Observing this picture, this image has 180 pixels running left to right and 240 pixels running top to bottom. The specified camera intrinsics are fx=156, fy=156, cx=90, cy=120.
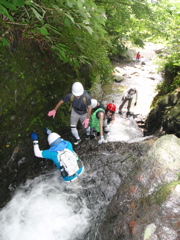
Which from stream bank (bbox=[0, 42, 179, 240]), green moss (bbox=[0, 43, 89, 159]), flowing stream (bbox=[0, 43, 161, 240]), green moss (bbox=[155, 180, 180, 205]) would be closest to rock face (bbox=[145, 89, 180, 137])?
stream bank (bbox=[0, 42, 179, 240])

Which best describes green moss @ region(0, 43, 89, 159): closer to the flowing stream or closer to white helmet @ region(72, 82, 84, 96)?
white helmet @ region(72, 82, 84, 96)

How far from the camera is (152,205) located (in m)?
2.89

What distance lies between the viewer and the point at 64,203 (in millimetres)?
4348

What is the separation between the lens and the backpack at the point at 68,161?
12.8 feet

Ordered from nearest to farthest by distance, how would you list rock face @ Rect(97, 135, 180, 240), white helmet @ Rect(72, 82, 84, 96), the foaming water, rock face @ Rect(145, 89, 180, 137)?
rock face @ Rect(97, 135, 180, 240), the foaming water, white helmet @ Rect(72, 82, 84, 96), rock face @ Rect(145, 89, 180, 137)

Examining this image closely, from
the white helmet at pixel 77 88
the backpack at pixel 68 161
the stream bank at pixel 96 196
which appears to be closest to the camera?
the stream bank at pixel 96 196

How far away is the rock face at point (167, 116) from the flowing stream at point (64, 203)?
2272 millimetres

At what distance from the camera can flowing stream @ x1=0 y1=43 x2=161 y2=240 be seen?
3766 millimetres

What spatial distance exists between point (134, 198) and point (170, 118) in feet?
13.8

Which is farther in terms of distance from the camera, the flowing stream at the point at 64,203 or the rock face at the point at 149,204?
the flowing stream at the point at 64,203

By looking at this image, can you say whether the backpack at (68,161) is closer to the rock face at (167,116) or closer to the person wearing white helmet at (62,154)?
the person wearing white helmet at (62,154)

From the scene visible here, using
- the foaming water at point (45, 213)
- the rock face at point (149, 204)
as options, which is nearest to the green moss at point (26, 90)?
the foaming water at point (45, 213)

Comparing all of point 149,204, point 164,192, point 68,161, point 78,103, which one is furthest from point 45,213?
point 78,103

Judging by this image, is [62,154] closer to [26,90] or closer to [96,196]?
[96,196]
